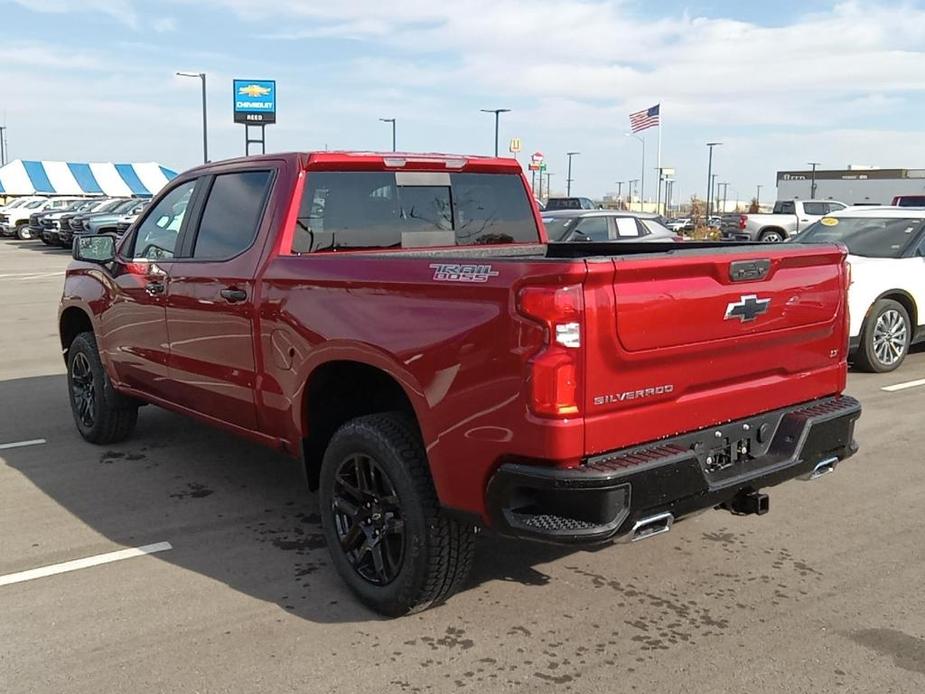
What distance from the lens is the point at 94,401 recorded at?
623cm

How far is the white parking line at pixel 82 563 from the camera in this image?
13.5 feet

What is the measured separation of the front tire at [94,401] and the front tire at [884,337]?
6.77 m

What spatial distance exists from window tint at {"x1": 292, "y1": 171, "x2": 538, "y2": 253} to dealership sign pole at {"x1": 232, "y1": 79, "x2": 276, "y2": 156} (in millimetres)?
41168

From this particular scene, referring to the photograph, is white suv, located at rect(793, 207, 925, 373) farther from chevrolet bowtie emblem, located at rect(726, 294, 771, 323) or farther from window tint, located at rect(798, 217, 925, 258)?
chevrolet bowtie emblem, located at rect(726, 294, 771, 323)

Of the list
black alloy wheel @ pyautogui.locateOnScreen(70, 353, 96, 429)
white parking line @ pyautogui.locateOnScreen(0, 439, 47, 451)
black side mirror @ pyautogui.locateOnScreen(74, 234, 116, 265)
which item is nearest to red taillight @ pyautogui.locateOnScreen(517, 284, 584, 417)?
black side mirror @ pyautogui.locateOnScreen(74, 234, 116, 265)

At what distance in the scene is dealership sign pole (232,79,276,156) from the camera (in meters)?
44.1

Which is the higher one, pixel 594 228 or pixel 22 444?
pixel 594 228

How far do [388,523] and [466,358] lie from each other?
893mm

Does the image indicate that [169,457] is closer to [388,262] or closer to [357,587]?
[357,587]

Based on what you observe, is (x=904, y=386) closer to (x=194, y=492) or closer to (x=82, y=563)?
(x=194, y=492)

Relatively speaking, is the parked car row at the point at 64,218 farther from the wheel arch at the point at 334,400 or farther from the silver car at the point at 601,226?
the wheel arch at the point at 334,400

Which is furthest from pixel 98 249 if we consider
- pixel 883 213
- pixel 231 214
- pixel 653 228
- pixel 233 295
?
pixel 653 228

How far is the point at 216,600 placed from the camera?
12.6 feet

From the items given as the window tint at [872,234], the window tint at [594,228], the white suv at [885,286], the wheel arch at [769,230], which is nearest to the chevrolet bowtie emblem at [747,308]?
the white suv at [885,286]
